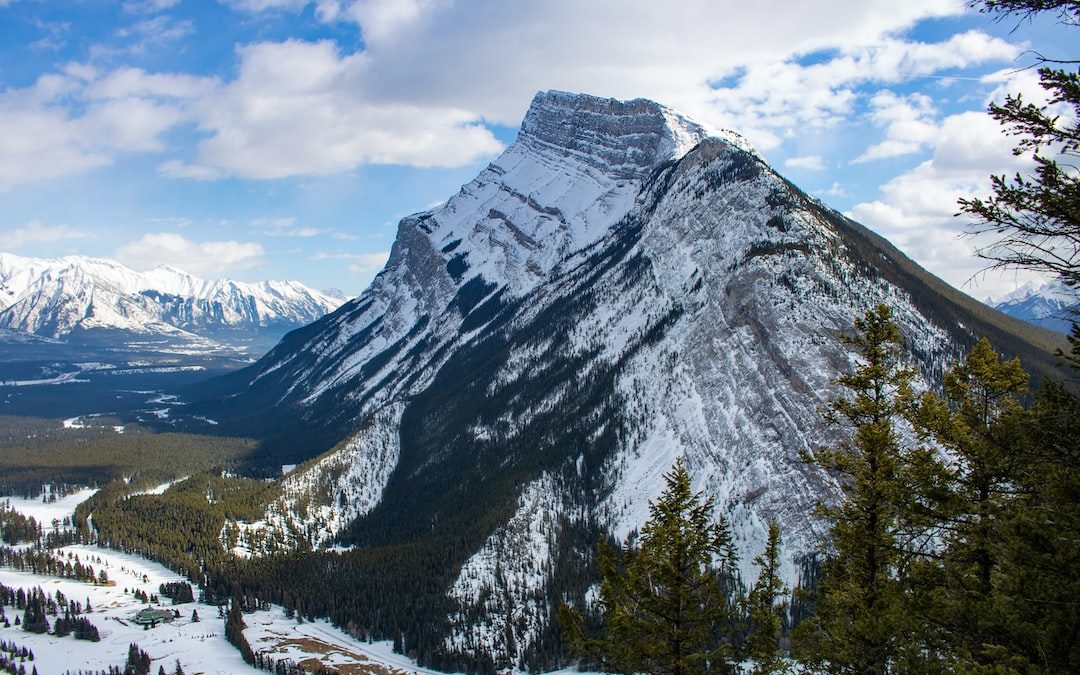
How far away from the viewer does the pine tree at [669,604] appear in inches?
839

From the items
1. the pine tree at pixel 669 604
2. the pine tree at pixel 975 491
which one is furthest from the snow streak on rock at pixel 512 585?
the pine tree at pixel 975 491

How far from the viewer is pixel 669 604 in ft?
70.8

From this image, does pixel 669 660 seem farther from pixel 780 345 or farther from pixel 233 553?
pixel 233 553

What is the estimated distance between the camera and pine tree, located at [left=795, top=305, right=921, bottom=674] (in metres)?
19.4

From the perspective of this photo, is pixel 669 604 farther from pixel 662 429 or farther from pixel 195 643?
pixel 195 643

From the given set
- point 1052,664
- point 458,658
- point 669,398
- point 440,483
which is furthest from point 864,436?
point 440,483

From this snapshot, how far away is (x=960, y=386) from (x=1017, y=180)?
906cm

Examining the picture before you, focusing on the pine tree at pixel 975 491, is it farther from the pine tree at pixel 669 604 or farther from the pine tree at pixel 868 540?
the pine tree at pixel 669 604

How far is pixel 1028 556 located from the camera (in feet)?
47.2

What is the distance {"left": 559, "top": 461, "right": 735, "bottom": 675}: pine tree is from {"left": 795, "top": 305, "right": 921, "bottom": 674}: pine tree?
324 centimetres

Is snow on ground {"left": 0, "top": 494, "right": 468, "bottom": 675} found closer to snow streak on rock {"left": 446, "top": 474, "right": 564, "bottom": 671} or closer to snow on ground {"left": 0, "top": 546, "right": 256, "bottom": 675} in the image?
snow on ground {"left": 0, "top": 546, "right": 256, "bottom": 675}

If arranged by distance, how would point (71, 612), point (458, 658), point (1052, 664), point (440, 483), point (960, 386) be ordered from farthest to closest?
1. point (440, 483)
2. point (71, 612)
3. point (458, 658)
4. point (960, 386)
5. point (1052, 664)

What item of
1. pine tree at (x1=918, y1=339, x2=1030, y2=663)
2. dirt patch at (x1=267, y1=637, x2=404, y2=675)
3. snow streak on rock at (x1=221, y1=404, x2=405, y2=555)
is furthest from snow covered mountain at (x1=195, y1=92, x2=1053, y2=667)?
pine tree at (x1=918, y1=339, x2=1030, y2=663)

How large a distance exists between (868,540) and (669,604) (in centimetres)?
665
